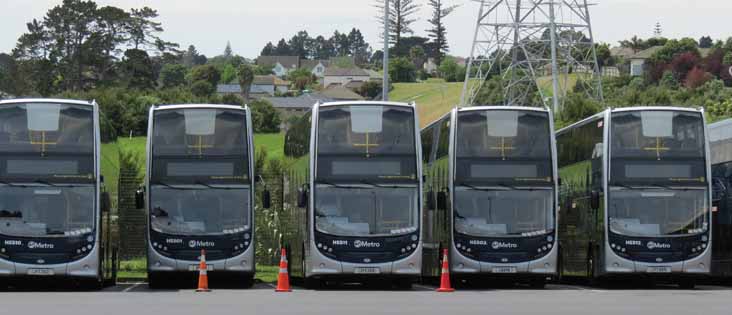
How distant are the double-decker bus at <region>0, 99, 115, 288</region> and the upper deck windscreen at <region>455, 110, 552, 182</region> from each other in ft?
23.8

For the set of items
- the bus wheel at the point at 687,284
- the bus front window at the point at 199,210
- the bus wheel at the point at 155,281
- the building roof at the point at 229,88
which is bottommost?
the bus wheel at the point at 687,284

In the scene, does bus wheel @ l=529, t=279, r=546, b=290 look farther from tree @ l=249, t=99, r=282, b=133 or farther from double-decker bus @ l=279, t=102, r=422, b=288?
tree @ l=249, t=99, r=282, b=133

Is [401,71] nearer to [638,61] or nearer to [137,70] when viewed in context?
[638,61]

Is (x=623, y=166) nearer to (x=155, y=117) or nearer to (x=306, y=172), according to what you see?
(x=306, y=172)

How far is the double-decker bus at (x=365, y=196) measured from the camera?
29.5m

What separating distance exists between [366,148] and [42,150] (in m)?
6.21

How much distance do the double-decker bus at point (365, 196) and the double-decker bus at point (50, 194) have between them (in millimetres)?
4278

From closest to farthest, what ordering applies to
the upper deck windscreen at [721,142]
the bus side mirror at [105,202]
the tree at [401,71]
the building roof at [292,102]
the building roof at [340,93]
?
the bus side mirror at [105,202] → the upper deck windscreen at [721,142] → the building roof at [292,102] → the building roof at [340,93] → the tree at [401,71]

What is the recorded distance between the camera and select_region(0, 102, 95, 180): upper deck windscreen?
94.1 ft

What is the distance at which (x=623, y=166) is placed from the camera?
99.7 ft

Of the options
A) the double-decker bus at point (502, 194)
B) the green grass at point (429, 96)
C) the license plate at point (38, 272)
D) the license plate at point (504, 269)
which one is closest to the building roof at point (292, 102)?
the green grass at point (429, 96)

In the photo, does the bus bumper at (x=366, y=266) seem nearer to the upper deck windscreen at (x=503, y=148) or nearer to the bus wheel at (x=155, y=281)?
the upper deck windscreen at (x=503, y=148)

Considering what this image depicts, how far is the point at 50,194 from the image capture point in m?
28.8

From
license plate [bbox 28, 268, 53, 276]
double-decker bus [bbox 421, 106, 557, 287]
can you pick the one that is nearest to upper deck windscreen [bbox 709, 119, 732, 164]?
double-decker bus [bbox 421, 106, 557, 287]
